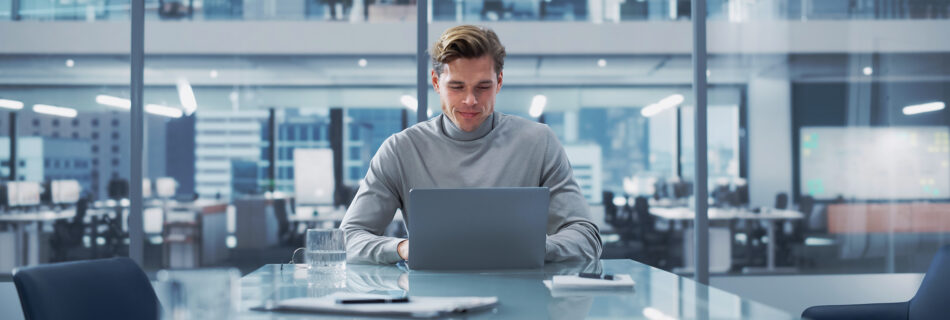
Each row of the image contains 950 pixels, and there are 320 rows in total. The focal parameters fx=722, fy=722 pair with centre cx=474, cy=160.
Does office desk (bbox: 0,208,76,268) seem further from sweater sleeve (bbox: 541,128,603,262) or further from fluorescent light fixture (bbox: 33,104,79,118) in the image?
sweater sleeve (bbox: 541,128,603,262)

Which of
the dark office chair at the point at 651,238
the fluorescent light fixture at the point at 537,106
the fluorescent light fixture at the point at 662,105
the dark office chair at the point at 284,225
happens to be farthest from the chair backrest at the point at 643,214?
the dark office chair at the point at 284,225

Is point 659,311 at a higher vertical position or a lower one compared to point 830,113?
lower

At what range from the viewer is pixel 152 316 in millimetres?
1688

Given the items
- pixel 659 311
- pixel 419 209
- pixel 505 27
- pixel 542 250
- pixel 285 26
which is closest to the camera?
pixel 659 311

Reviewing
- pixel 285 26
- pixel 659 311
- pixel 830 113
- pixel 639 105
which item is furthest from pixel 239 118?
pixel 659 311

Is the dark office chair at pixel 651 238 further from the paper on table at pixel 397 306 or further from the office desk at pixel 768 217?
the paper on table at pixel 397 306

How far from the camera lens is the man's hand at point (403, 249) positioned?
1.82 meters

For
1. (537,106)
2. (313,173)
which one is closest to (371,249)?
(537,106)

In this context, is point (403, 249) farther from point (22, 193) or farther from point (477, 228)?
point (22, 193)

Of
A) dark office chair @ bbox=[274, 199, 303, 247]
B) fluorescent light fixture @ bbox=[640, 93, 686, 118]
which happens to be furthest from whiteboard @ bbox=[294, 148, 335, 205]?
fluorescent light fixture @ bbox=[640, 93, 686, 118]

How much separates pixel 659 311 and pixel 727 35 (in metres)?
3.40

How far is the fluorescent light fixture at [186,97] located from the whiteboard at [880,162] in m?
4.27

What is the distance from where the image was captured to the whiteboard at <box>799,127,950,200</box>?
152 inches

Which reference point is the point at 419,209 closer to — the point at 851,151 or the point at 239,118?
the point at 851,151
